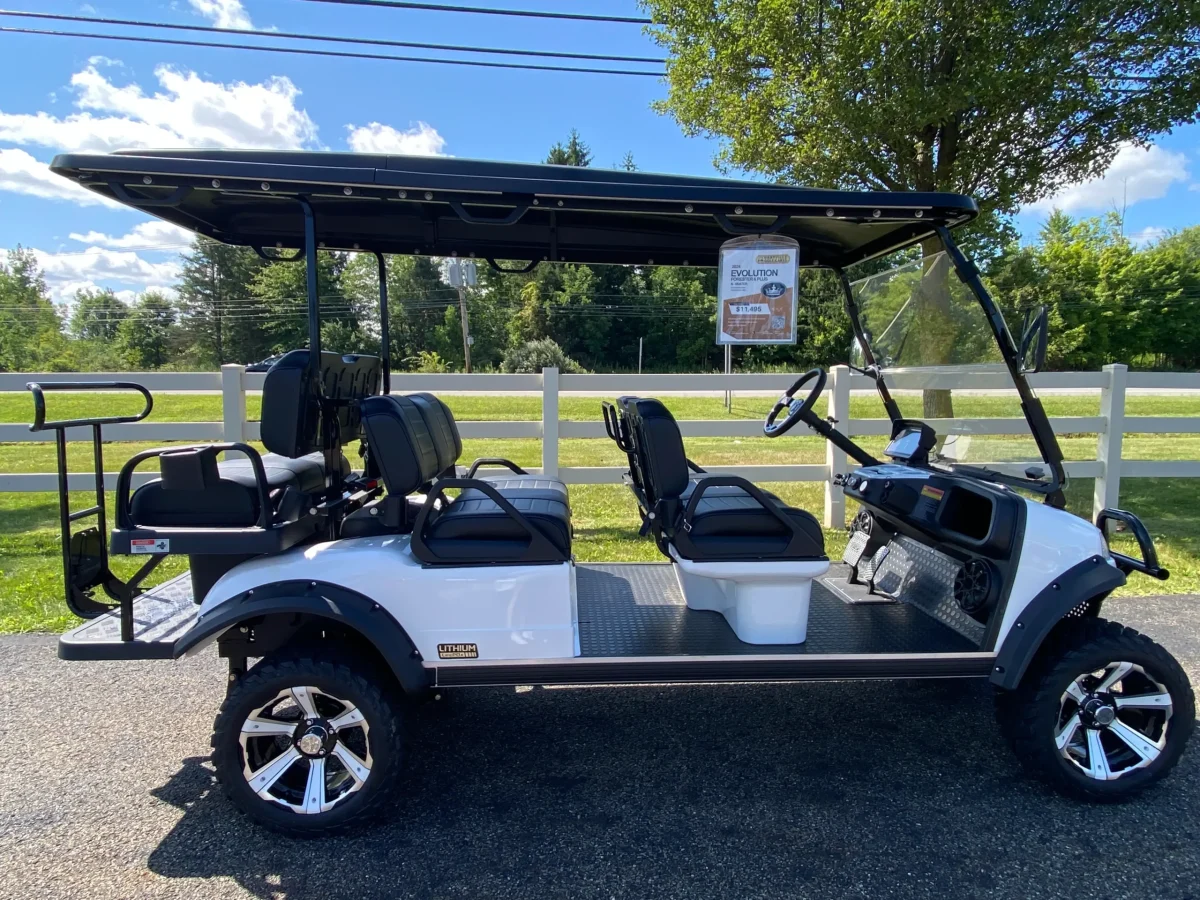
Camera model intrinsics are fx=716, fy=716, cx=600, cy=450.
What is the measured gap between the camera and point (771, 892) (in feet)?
6.68

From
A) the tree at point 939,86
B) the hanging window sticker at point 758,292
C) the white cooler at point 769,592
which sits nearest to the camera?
the white cooler at point 769,592

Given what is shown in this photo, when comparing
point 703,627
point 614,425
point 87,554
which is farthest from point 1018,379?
point 87,554

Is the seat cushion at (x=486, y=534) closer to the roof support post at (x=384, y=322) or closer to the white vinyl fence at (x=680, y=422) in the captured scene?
the roof support post at (x=384, y=322)

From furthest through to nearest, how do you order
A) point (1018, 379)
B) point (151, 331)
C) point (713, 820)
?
point (151, 331) < point (1018, 379) < point (713, 820)

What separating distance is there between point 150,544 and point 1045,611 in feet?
9.76

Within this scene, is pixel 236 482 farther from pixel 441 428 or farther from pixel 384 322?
pixel 384 322

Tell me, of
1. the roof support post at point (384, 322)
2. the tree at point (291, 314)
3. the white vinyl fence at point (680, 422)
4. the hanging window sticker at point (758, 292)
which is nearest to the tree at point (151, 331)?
the tree at point (291, 314)

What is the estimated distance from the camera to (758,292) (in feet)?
8.93

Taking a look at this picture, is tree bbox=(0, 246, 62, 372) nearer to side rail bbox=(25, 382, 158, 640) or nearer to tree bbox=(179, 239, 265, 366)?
tree bbox=(179, 239, 265, 366)

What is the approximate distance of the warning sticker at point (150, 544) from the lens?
7.66ft

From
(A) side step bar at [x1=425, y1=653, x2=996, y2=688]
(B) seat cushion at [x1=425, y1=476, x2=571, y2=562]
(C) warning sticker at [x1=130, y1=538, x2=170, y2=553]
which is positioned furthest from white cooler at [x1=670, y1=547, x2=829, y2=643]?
(C) warning sticker at [x1=130, y1=538, x2=170, y2=553]

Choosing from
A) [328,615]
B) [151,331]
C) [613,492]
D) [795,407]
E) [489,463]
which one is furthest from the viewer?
[151,331]

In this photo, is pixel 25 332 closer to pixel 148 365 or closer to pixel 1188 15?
pixel 148 365

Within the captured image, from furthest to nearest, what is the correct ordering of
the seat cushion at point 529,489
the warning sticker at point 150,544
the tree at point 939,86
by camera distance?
the tree at point 939,86
the seat cushion at point 529,489
the warning sticker at point 150,544
